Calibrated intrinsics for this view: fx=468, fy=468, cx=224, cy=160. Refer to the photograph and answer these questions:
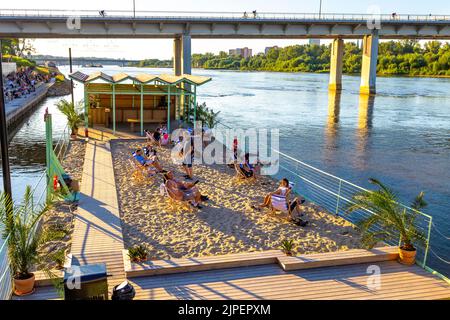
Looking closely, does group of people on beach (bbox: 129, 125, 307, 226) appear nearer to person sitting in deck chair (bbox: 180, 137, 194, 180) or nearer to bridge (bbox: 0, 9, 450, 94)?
person sitting in deck chair (bbox: 180, 137, 194, 180)

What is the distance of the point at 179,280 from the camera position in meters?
7.16

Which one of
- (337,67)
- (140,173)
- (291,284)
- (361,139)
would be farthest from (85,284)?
(337,67)

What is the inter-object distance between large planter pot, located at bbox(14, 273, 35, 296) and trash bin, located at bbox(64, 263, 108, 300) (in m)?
1.01

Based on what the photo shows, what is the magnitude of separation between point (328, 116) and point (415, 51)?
318 ft

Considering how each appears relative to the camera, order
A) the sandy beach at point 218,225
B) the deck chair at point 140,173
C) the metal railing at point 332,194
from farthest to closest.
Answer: the deck chair at point 140,173 → the metal railing at point 332,194 → the sandy beach at point 218,225

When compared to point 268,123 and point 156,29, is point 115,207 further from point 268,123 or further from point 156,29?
point 156,29

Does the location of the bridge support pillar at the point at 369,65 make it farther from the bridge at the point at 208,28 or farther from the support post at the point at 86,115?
the support post at the point at 86,115

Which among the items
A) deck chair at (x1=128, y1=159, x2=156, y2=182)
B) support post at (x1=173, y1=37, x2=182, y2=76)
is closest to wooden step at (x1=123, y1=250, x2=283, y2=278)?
deck chair at (x1=128, y1=159, x2=156, y2=182)

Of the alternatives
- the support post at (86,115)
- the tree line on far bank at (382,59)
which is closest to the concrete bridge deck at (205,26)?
the support post at (86,115)

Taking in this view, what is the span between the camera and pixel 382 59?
122 metres

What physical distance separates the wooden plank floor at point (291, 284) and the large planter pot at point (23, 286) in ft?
4.73

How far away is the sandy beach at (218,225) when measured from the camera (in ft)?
29.5

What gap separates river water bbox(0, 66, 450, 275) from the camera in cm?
1914
